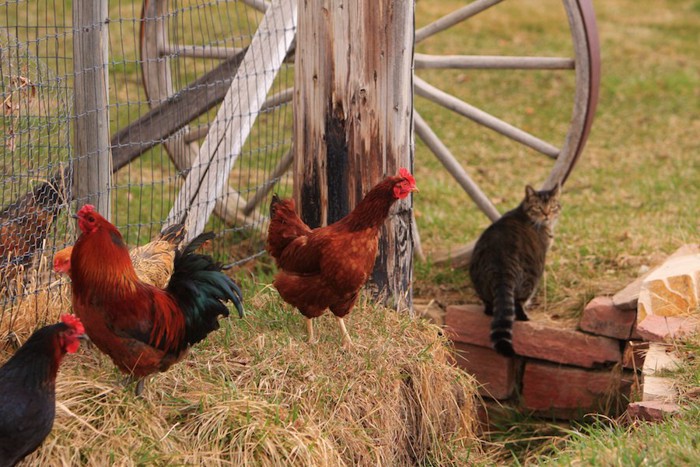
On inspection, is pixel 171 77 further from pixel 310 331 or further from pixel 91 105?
pixel 310 331

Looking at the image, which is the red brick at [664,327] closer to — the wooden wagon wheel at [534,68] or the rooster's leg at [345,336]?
the wooden wagon wheel at [534,68]

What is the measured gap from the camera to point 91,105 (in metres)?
4.09

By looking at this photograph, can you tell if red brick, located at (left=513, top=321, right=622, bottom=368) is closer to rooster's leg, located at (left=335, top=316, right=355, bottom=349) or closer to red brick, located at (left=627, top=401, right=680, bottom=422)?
red brick, located at (left=627, top=401, right=680, bottom=422)

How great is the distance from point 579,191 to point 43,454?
522 cm

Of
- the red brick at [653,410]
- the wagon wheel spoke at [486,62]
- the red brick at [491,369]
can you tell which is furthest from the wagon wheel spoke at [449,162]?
the red brick at [653,410]

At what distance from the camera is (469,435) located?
4441mm

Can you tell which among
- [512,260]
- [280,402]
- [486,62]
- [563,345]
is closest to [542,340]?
[563,345]

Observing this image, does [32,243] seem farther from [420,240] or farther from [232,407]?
[420,240]

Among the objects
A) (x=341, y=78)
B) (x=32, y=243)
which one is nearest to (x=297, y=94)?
(x=341, y=78)

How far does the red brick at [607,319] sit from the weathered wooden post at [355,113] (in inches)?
44.9

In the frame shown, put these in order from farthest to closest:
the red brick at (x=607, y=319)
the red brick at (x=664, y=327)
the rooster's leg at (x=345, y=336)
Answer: the red brick at (x=607, y=319), the red brick at (x=664, y=327), the rooster's leg at (x=345, y=336)

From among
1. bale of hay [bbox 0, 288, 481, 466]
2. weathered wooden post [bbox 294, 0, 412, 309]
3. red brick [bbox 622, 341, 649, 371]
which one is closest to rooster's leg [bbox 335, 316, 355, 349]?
bale of hay [bbox 0, 288, 481, 466]

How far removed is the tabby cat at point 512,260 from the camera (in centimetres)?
499

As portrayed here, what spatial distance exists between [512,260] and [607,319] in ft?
1.95
